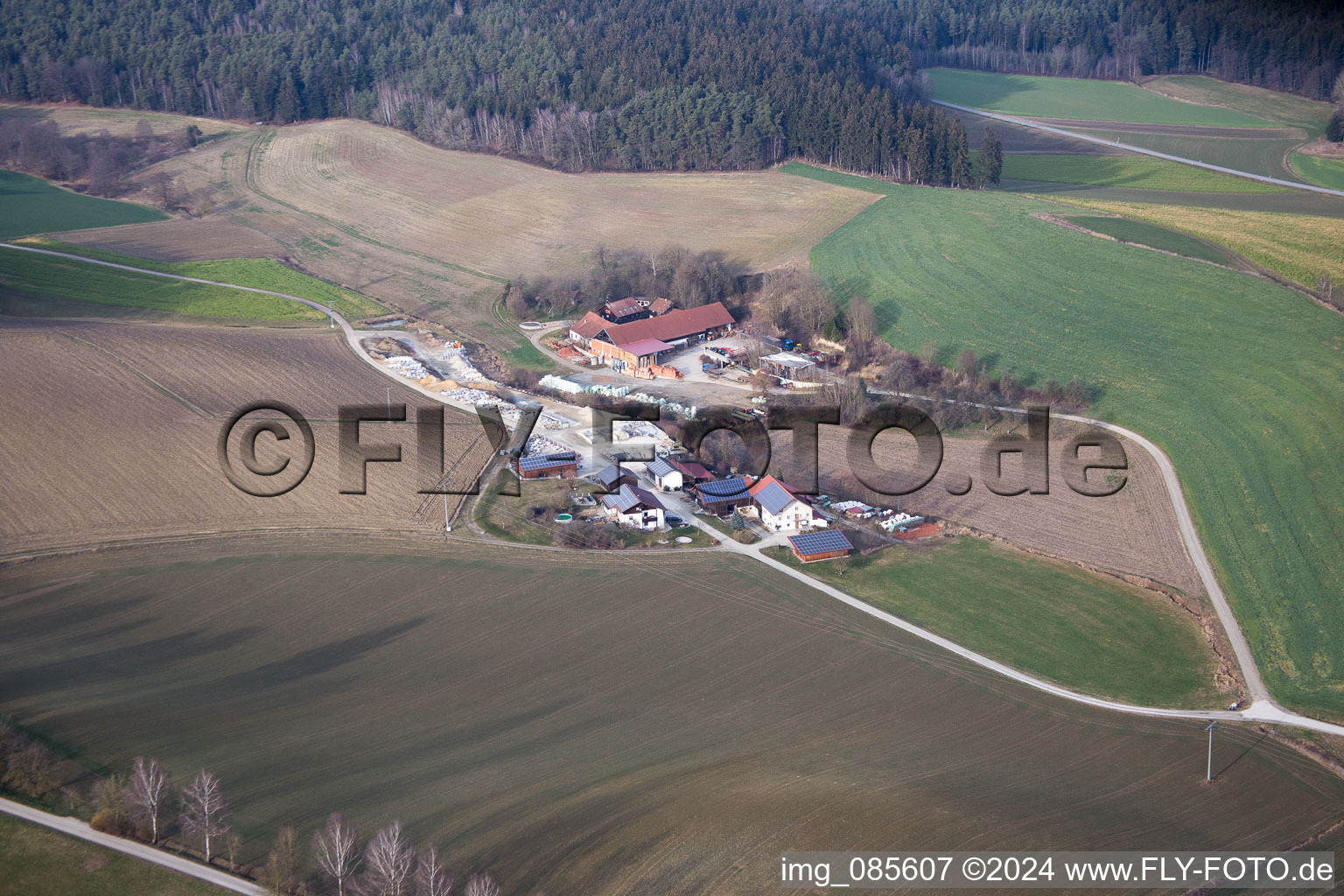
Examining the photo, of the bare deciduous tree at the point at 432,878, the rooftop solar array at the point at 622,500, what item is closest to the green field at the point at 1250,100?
the rooftop solar array at the point at 622,500

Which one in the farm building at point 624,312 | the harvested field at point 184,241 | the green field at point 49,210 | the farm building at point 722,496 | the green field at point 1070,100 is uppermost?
the green field at point 1070,100

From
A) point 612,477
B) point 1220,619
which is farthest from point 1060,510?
point 612,477

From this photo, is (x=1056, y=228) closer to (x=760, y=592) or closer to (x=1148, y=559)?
(x=1148, y=559)

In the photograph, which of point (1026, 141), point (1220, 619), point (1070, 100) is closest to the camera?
point (1220, 619)

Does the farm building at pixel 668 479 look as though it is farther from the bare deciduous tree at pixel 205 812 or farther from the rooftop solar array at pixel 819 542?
the bare deciduous tree at pixel 205 812

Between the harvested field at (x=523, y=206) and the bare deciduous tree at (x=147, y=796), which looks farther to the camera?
the harvested field at (x=523, y=206)

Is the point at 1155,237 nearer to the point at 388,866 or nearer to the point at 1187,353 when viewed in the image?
the point at 1187,353

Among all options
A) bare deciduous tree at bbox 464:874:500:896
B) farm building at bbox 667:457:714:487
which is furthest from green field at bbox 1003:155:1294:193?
bare deciduous tree at bbox 464:874:500:896

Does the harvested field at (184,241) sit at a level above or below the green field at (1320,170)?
below
